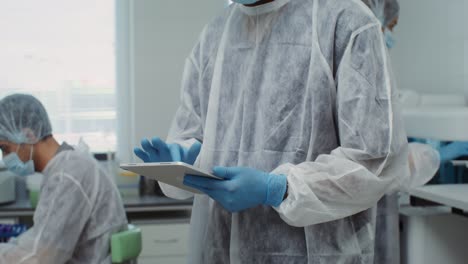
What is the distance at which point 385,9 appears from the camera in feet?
8.28

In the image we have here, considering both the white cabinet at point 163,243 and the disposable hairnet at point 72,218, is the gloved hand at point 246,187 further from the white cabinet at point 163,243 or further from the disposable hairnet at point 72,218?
the white cabinet at point 163,243

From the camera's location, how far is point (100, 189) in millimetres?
1958

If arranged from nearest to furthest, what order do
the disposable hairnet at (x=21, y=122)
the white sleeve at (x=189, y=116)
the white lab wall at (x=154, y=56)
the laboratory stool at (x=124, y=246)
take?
the white sleeve at (x=189, y=116) → the laboratory stool at (x=124, y=246) → the disposable hairnet at (x=21, y=122) → the white lab wall at (x=154, y=56)

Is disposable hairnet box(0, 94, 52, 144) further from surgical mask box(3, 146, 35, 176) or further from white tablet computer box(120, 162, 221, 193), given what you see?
white tablet computer box(120, 162, 221, 193)

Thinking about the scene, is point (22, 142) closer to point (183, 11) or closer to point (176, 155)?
point (176, 155)

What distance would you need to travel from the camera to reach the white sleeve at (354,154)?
3.68 ft

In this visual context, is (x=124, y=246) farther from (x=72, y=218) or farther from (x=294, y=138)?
(x=294, y=138)

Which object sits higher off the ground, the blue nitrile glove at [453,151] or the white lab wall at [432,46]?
the white lab wall at [432,46]

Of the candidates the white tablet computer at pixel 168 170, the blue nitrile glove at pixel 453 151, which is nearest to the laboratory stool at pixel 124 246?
the white tablet computer at pixel 168 170

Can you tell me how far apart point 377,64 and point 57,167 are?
1196 millimetres

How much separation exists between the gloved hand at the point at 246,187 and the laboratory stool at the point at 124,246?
2.68ft

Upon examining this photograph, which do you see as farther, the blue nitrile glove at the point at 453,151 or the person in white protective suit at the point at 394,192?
the blue nitrile glove at the point at 453,151

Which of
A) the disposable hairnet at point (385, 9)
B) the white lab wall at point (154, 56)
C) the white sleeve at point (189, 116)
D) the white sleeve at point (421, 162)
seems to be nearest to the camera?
the white sleeve at point (189, 116)

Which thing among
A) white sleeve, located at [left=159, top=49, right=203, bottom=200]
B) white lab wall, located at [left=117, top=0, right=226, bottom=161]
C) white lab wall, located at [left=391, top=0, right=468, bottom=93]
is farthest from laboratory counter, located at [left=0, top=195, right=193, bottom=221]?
white sleeve, located at [left=159, top=49, right=203, bottom=200]
